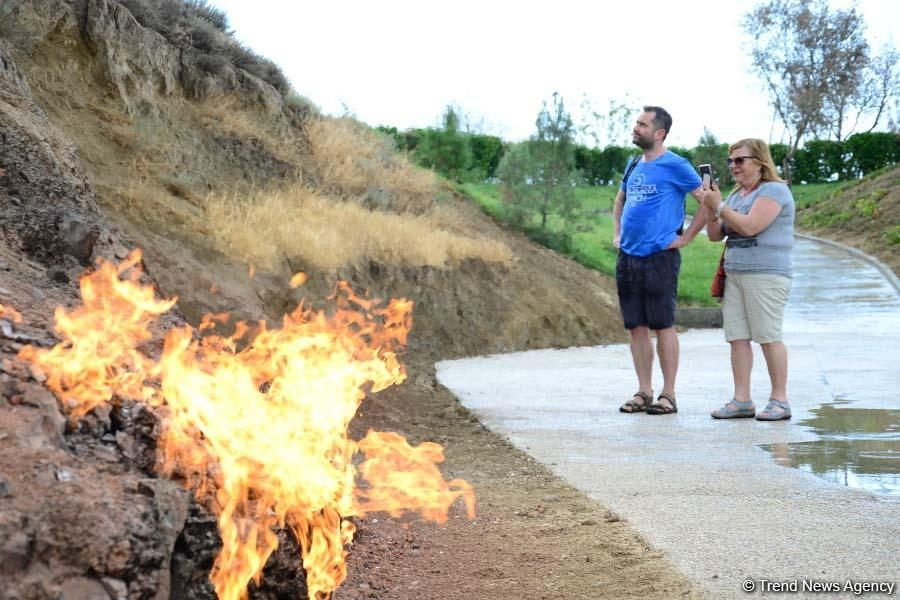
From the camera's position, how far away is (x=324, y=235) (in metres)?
12.8

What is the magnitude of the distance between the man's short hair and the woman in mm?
585

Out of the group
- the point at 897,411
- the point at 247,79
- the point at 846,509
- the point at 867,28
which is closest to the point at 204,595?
the point at 846,509

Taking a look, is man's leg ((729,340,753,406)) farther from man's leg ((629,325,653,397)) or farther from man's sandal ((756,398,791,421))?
man's leg ((629,325,653,397))

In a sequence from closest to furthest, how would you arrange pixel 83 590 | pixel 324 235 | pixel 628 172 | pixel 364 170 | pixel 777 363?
1. pixel 83 590
2. pixel 777 363
3. pixel 628 172
4. pixel 324 235
5. pixel 364 170

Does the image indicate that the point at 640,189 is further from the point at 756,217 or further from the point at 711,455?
the point at 711,455

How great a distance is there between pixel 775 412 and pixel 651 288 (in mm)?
1316

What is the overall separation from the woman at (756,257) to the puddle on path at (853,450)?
1.63ft

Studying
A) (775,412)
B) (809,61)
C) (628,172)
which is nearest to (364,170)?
(628,172)

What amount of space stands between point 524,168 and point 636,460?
599 inches

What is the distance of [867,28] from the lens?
42.8 metres

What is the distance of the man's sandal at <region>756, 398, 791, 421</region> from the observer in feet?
24.0

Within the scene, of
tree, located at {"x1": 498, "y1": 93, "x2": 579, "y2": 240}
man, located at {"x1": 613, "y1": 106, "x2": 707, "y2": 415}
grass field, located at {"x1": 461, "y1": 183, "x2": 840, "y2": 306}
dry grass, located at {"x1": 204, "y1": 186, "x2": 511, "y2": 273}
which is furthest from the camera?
tree, located at {"x1": 498, "y1": 93, "x2": 579, "y2": 240}

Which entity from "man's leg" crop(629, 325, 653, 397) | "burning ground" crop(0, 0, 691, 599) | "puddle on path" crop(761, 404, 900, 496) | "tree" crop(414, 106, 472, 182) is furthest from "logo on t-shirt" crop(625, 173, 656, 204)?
"tree" crop(414, 106, 472, 182)

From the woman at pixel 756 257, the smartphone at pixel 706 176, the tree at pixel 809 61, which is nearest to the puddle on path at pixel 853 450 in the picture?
the woman at pixel 756 257
